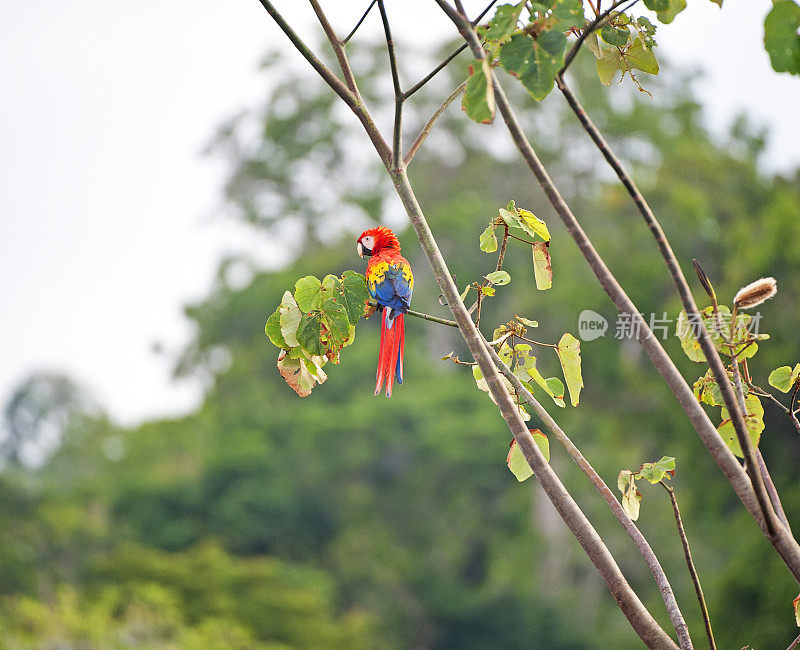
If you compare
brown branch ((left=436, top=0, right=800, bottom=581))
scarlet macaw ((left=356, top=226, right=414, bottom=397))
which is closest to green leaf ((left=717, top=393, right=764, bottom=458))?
brown branch ((left=436, top=0, right=800, bottom=581))

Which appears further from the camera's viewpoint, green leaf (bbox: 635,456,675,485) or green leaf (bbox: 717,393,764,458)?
green leaf (bbox: 635,456,675,485)

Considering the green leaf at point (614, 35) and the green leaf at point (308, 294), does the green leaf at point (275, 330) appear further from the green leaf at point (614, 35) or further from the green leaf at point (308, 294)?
the green leaf at point (614, 35)

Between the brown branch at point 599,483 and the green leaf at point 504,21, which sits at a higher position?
the green leaf at point 504,21

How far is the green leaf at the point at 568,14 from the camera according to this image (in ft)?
2.20

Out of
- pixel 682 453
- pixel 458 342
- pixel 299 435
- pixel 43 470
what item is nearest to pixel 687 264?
pixel 682 453

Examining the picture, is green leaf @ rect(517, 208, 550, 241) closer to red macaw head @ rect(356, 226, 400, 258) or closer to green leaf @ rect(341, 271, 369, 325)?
green leaf @ rect(341, 271, 369, 325)

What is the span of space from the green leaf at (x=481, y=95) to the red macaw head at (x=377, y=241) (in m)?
0.81

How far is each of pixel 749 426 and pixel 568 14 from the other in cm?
40

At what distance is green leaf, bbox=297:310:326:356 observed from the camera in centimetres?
86

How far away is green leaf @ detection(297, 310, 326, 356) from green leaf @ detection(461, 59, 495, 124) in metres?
0.30

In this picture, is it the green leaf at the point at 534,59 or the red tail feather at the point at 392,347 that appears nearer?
the green leaf at the point at 534,59

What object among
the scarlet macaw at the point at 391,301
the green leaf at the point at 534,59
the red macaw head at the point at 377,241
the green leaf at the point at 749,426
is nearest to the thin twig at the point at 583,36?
the green leaf at the point at 534,59

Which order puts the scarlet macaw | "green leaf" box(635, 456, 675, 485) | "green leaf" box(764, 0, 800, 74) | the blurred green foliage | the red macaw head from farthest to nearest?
the blurred green foliage → the red macaw head → the scarlet macaw → "green leaf" box(635, 456, 675, 485) → "green leaf" box(764, 0, 800, 74)

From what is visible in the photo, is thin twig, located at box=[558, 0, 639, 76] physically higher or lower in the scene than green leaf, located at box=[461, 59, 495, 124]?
higher
